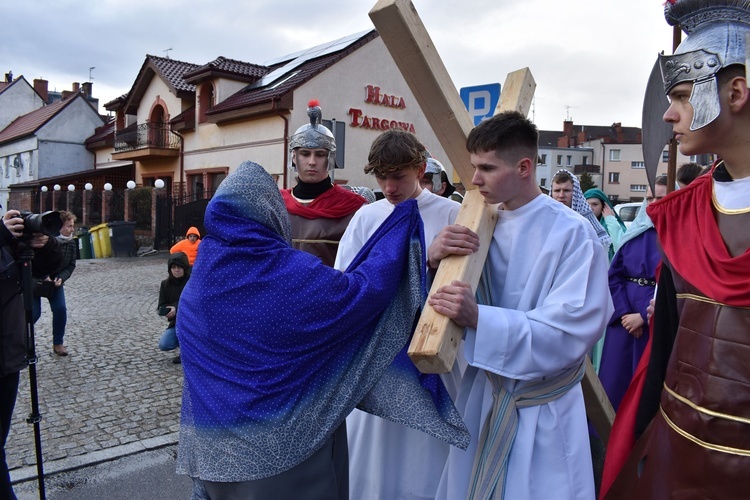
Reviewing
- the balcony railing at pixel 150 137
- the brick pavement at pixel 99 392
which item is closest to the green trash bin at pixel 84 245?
the balcony railing at pixel 150 137

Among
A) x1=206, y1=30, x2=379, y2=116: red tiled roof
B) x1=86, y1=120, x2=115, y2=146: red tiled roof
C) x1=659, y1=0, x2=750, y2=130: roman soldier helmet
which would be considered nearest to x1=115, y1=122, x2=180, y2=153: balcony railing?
x1=206, y1=30, x2=379, y2=116: red tiled roof

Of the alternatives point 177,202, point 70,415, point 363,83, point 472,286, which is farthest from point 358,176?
point 472,286

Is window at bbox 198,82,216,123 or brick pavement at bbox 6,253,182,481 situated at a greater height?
window at bbox 198,82,216,123

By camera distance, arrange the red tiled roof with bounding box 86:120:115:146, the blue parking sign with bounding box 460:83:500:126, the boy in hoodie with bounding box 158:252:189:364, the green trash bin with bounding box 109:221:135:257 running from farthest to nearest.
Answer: the red tiled roof with bounding box 86:120:115:146 → the green trash bin with bounding box 109:221:135:257 → the boy in hoodie with bounding box 158:252:189:364 → the blue parking sign with bounding box 460:83:500:126

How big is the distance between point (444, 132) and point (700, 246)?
1.04 metres

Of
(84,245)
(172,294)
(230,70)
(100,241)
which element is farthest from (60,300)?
(230,70)

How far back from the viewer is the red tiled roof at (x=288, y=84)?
1914cm

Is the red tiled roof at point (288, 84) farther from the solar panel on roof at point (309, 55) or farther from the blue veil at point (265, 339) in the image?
the blue veil at point (265, 339)

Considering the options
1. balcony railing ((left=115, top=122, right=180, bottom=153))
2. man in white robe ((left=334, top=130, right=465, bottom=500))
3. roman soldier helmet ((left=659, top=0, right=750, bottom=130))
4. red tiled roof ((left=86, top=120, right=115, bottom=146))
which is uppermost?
red tiled roof ((left=86, top=120, right=115, bottom=146))

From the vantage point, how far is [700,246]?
1785mm

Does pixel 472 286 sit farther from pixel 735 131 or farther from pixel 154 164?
pixel 154 164

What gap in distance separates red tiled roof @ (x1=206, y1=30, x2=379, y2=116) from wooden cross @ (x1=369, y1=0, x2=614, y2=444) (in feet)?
56.5

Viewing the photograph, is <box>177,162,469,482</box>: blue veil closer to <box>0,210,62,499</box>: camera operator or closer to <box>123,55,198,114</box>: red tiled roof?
<box>0,210,62,499</box>: camera operator

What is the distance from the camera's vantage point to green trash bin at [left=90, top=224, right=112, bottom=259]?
2042cm
